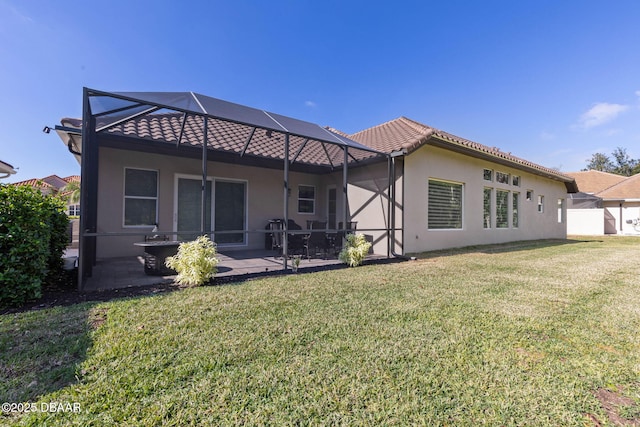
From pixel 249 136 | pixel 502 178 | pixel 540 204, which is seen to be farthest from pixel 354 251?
pixel 540 204

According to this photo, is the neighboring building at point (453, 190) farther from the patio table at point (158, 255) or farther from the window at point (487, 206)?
the patio table at point (158, 255)

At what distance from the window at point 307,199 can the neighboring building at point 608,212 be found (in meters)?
23.8

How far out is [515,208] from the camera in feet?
43.7

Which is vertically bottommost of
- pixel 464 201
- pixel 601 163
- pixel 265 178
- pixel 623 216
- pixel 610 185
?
pixel 623 216

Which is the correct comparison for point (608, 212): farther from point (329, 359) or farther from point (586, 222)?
point (329, 359)

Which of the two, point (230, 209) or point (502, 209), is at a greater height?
point (502, 209)

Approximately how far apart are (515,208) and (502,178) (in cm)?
210

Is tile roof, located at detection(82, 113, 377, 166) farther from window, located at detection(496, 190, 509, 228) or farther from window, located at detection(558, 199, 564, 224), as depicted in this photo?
window, located at detection(558, 199, 564, 224)

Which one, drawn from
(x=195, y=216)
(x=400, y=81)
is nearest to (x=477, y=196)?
(x=400, y=81)

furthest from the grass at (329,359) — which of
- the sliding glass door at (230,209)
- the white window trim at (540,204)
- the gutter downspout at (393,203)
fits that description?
the white window trim at (540,204)

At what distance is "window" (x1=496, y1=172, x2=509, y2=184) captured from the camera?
12.1 meters

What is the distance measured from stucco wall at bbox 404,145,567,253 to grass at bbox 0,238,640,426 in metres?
4.60

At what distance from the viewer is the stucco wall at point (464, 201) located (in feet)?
28.6

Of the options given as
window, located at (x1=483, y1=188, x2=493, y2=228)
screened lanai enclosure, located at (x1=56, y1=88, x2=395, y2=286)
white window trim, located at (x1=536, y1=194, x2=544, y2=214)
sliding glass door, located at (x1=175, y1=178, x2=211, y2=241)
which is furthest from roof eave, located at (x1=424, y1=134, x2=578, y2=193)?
sliding glass door, located at (x1=175, y1=178, x2=211, y2=241)
